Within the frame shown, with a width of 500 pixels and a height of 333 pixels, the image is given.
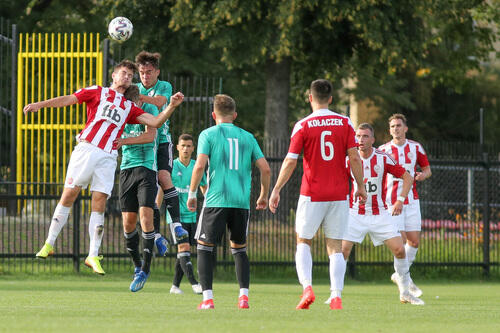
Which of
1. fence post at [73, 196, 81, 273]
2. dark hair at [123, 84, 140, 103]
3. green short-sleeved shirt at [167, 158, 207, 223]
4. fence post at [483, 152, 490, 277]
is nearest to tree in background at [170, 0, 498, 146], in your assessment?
fence post at [483, 152, 490, 277]

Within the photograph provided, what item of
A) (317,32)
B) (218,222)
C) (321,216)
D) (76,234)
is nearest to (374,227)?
(321,216)

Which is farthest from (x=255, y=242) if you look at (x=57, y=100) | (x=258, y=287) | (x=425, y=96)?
(x=425, y=96)

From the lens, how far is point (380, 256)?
58.0ft

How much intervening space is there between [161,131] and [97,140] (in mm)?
1305

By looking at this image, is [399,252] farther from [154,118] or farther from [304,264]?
[154,118]

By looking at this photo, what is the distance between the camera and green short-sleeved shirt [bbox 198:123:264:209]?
918 cm

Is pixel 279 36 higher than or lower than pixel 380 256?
higher

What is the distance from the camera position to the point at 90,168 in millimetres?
10492

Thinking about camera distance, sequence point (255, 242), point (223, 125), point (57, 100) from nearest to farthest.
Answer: point (223, 125), point (57, 100), point (255, 242)

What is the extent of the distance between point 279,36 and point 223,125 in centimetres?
1470

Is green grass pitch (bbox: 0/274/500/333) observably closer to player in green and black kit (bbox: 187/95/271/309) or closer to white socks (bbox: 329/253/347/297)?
white socks (bbox: 329/253/347/297)

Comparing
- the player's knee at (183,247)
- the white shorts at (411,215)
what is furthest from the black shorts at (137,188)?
the white shorts at (411,215)

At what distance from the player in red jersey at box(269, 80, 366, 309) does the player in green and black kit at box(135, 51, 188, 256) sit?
2.27m

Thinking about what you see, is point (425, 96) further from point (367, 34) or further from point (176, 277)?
point (176, 277)
